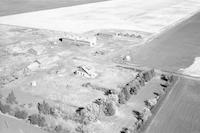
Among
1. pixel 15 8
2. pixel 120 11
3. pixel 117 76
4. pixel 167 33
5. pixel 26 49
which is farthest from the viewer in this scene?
pixel 15 8

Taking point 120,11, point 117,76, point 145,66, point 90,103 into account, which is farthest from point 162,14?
point 90,103

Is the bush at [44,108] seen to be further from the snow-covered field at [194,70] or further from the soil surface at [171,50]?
the snow-covered field at [194,70]

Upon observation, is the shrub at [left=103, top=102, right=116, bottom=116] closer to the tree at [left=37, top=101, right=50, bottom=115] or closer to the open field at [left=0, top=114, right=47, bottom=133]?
the tree at [left=37, top=101, right=50, bottom=115]

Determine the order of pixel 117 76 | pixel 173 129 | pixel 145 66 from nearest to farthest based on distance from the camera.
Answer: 1. pixel 173 129
2. pixel 117 76
3. pixel 145 66

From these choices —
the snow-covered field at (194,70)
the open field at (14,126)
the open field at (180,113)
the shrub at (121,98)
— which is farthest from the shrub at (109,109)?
the snow-covered field at (194,70)

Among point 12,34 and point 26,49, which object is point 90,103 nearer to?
point 26,49

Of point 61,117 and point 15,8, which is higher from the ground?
point 15,8

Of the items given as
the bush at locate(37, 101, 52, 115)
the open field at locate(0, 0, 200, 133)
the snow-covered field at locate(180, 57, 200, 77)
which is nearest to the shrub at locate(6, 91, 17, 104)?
the open field at locate(0, 0, 200, 133)

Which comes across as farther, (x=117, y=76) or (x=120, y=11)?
(x=120, y=11)
